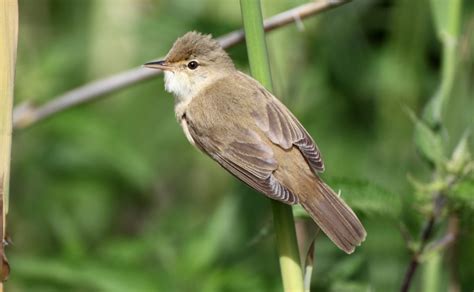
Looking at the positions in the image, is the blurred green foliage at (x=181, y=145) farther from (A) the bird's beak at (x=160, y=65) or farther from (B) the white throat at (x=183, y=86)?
(A) the bird's beak at (x=160, y=65)

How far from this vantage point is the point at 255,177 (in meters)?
2.74

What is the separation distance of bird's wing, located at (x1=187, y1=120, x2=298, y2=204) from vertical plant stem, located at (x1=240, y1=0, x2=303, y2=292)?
508 millimetres

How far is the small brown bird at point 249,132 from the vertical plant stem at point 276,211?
0.74ft

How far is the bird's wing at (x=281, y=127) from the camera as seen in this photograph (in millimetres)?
2861

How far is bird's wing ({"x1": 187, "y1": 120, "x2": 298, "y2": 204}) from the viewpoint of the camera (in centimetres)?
277

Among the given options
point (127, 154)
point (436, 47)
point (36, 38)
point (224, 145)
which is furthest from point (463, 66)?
point (36, 38)

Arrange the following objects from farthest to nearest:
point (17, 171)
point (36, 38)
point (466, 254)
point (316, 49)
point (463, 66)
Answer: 1. point (36, 38)
2. point (17, 171)
3. point (316, 49)
4. point (466, 254)
5. point (463, 66)

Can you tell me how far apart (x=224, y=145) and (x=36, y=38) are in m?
2.54

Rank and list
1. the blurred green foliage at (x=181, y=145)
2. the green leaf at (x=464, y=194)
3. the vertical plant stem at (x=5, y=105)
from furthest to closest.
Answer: the blurred green foliage at (x=181, y=145) → the green leaf at (x=464, y=194) → the vertical plant stem at (x=5, y=105)

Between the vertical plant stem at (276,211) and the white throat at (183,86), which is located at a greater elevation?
the white throat at (183,86)

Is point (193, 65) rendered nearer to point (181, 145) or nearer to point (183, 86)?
point (183, 86)

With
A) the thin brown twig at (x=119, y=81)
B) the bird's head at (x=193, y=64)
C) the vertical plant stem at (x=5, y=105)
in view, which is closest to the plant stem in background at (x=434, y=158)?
the thin brown twig at (x=119, y=81)

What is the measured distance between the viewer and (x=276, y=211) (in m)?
2.24

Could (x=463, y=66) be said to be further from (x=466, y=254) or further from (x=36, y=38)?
(x=36, y=38)
